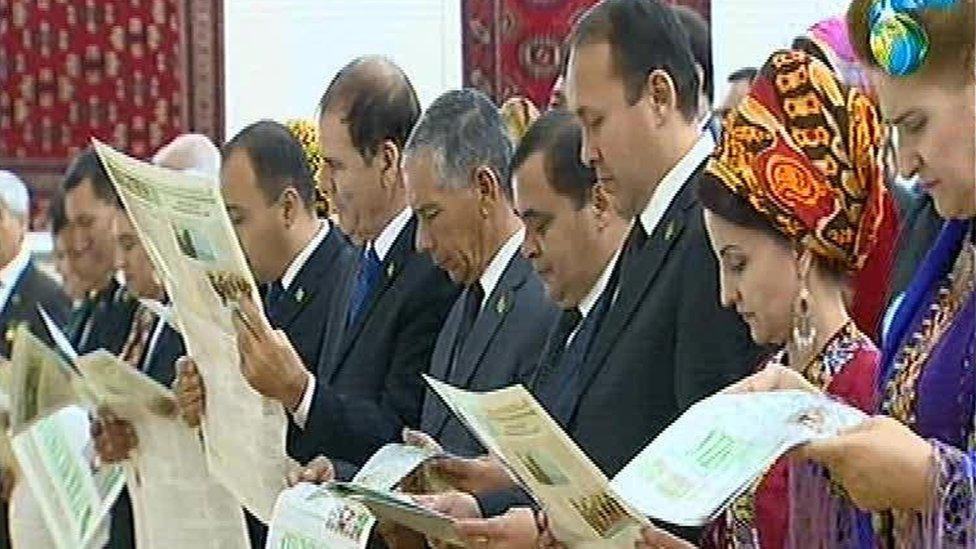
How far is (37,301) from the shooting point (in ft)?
17.9

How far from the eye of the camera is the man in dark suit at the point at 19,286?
5359 millimetres

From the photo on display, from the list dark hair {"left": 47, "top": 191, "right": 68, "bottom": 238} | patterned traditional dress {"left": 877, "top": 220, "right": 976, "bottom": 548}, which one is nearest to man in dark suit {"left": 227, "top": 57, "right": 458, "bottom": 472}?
patterned traditional dress {"left": 877, "top": 220, "right": 976, "bottom": 548}

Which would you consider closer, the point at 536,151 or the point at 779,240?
the point at 779,240

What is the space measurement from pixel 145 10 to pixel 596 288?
15.5 ft

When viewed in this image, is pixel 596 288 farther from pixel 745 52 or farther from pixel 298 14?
pixel 298 14

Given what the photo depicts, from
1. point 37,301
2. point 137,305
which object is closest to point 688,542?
point 137,305

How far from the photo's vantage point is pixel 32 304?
17.8 ft

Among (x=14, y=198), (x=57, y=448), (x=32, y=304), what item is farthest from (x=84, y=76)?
(x=57, y=448)

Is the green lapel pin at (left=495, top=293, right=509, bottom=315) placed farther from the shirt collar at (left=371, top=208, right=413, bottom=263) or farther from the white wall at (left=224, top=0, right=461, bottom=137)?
the white wall at (left=224, top=0, right=461, bottom=137)

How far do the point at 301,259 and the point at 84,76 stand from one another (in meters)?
3.77

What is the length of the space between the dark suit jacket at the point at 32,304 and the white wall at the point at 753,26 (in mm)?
1841

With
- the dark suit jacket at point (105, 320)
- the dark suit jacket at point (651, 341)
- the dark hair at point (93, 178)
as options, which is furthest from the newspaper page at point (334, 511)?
the dark hair at point (93, 178)

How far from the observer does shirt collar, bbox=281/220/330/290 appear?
372 cm

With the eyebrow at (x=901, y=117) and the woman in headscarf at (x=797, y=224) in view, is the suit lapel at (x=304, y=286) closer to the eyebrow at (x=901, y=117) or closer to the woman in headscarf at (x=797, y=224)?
the woman in headscarf at (x=797, y=224)
